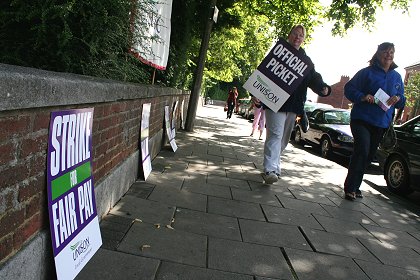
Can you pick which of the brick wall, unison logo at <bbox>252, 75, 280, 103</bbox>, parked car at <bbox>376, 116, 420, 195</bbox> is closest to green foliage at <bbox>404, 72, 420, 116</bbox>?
parked car at <bbox>376, 116, 420, 195</bbox>

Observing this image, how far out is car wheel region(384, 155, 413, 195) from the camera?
725 cm

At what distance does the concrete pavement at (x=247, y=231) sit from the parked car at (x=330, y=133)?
454 centimetres

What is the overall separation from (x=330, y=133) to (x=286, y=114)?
6089 millimetres

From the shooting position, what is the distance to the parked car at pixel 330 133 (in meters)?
11.2

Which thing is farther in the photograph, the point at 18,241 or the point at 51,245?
the point at 51,245

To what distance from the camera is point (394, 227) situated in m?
4.98

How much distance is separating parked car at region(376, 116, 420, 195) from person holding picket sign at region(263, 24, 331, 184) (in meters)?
2.16

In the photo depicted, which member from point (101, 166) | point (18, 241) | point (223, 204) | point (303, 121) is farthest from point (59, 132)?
point (303, 121)

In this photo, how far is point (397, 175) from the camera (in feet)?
24.6

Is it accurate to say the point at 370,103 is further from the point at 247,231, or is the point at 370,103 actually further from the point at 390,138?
the point at 247,231

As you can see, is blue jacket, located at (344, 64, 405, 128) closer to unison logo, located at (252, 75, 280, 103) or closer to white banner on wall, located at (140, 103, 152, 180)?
unison logo, located at (252, 75, 280, 103)

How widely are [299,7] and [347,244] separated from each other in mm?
13633

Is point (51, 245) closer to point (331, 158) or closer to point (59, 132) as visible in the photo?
point (59, 132)

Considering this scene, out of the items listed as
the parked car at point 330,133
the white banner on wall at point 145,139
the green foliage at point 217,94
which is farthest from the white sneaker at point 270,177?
the green foliage at point 217,94
